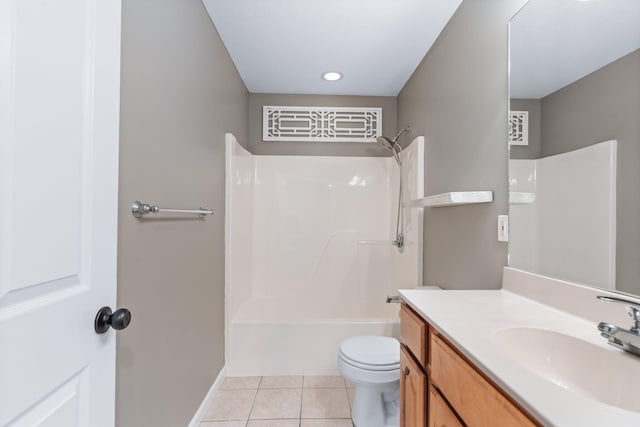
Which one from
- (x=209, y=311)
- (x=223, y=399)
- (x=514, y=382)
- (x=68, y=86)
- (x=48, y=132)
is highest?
(x=68, y=86)

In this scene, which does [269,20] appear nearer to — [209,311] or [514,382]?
[209,311]

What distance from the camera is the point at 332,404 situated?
188cm

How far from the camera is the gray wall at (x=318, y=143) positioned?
9.30 feet

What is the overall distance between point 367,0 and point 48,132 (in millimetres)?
1649

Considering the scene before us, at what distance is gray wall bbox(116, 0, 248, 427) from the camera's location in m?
1.03

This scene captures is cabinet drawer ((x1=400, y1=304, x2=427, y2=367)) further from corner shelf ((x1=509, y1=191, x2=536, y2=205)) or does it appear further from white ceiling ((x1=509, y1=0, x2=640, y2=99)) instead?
white ceiling ((x1=509, y1=0, x2=640, y2=99))

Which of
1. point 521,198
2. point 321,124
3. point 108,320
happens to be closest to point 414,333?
point 521,198

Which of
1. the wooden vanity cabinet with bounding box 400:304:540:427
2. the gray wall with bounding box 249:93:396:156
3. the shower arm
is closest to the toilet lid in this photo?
the wooden vanity cabinet with bounding box 400:304:540:427

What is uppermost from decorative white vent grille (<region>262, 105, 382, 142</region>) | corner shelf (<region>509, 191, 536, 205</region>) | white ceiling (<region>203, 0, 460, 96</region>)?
white ceiling (<region>203, 0, 460, 96</region>)

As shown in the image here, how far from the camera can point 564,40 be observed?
104 cm

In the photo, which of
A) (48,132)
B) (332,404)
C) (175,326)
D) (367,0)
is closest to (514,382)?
(48,132)

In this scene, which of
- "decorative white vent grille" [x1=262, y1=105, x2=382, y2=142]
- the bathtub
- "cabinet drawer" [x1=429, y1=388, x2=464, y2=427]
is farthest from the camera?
"decorative white vent grille" [x1=262, y1=105, x2=382, y2=142]

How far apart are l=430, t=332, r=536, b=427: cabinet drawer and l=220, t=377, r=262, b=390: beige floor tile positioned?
1561mm

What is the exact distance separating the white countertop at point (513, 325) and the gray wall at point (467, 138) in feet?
0.96
